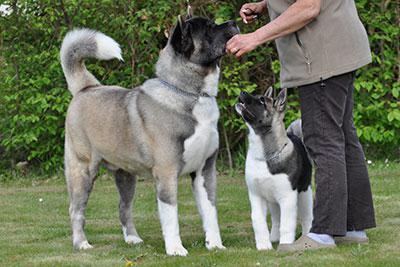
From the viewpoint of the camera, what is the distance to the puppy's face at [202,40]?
5.36 m

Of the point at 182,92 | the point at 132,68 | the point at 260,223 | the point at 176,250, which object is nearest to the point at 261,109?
the point at 182,92

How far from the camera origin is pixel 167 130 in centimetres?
536

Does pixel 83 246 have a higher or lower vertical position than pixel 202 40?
lower

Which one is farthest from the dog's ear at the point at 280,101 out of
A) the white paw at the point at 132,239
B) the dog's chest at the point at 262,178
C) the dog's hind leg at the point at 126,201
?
the white paw at the point at 132,239

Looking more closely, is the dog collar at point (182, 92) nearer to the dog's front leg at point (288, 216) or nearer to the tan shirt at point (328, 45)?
the tan shirt at point (328, 45)

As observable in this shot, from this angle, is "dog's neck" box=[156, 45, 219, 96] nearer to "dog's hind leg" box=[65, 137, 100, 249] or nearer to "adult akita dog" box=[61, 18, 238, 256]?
"adult akita dog" box=[61, 18, 238, 256]

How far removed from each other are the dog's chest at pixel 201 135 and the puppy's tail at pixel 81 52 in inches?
39.7

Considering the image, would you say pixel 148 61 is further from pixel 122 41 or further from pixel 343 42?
pixel 343 42

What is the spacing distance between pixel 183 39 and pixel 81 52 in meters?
1.09

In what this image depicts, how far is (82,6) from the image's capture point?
967 cm

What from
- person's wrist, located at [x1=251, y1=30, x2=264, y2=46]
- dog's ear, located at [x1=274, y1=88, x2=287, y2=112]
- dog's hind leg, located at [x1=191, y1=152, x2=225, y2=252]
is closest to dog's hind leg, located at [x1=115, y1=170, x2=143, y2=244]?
dog's hind leg, located at [x1=191, y1=152, x2=225, y2=252]

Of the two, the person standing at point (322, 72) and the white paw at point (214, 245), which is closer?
the person standing at point (322, 72)

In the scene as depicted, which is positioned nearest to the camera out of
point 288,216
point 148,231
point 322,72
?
point 322,72

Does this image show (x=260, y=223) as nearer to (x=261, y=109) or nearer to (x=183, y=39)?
(x=261, y=109)
